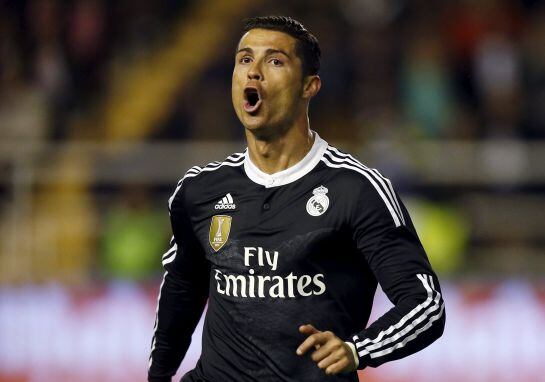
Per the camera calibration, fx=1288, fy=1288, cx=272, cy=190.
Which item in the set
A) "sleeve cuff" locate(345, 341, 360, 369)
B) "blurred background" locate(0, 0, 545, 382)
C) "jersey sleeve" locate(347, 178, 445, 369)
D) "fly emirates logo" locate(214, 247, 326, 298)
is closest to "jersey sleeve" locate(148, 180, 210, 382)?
"fly emirates logo" locate(214, 247, 326, 298)

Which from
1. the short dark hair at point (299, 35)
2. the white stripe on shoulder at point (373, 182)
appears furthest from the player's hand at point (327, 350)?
the short dark hair at point (299, 35)

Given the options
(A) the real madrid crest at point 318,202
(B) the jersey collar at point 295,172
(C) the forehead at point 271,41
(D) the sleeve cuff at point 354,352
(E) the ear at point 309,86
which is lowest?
(D) the sleeve cuff at point 354,352

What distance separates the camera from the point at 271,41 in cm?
475

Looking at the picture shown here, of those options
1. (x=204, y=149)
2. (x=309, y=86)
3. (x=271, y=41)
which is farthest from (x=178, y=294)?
(x=204, y=149)

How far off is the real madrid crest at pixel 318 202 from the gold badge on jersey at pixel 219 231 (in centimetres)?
35

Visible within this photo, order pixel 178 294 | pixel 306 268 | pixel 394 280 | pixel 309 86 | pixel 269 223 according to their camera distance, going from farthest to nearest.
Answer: pixel 178 294 → pixel 309 86 → pixel 269 223 → pixel 306 268 → pixel 394 280

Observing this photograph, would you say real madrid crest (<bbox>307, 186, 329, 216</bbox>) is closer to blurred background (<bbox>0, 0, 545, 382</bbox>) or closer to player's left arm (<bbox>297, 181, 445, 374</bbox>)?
player's left arm (<bbox>297, 181, 445, 374</bbox>)

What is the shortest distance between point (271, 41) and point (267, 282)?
89cm

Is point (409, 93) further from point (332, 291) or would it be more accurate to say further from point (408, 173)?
point (332, 291)

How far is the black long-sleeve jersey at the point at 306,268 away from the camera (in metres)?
4.43

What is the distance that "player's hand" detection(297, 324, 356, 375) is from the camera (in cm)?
415

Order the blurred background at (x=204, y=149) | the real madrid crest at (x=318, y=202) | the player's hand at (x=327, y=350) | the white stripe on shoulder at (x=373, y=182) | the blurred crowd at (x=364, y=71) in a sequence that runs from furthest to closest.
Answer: the blurred crowd at (x=364, y=71), the blurred background at (x=204, y=149), the real madrid crest at (x=318, y=202), the white stripe on shoulder at (x=373, y=182), the player's hand at (x=327, y=350)

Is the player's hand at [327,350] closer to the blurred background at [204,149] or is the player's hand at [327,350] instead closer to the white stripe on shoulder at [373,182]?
the white stripe on shoulder at [373,182]

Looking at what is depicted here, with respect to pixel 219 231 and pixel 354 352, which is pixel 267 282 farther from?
pixel 354 352
